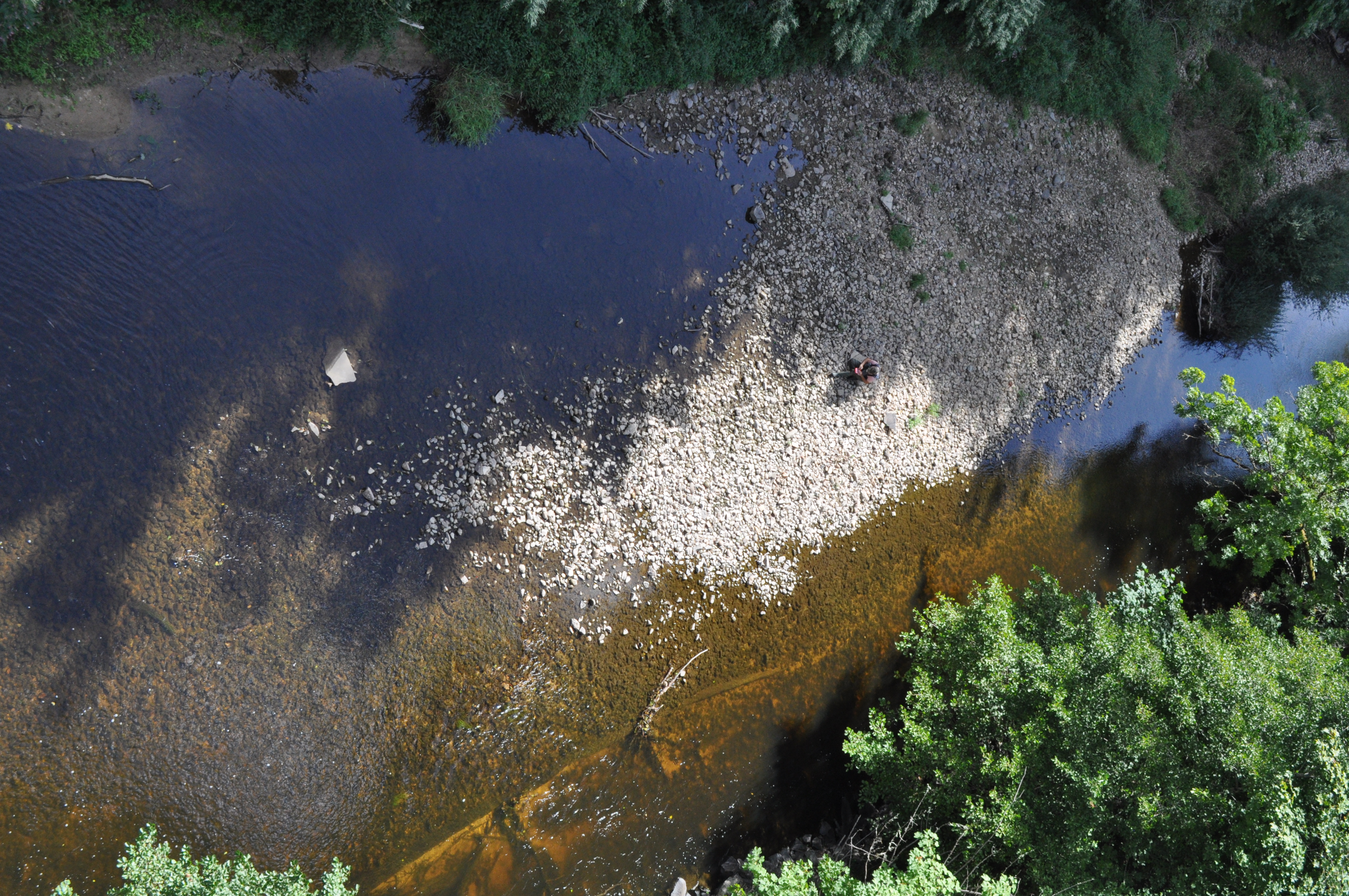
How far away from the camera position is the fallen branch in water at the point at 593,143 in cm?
1239

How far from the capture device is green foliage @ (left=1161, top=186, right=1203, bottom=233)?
17047 millimetres

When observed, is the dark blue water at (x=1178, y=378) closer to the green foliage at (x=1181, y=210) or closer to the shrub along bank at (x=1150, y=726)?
the green foliage at (x=1181, y=210)

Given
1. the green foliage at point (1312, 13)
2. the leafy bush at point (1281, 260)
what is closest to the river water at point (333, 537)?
the leafy bush at point (1281, 260)

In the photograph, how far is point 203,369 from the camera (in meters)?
10.5

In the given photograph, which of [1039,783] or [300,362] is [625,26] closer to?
[300,362]

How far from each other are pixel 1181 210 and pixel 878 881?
675 inches

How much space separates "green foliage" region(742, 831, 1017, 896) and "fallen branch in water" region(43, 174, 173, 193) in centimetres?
1275

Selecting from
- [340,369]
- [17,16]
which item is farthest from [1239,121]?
[17,16]

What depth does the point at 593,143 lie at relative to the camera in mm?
12445

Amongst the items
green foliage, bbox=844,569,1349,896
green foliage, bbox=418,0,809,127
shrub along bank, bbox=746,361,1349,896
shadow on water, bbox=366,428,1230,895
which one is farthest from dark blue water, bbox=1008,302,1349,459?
green foliage, bbox=418,0,809,127

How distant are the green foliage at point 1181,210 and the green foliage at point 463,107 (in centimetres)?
1582

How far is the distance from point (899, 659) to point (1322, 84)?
19.5 meters

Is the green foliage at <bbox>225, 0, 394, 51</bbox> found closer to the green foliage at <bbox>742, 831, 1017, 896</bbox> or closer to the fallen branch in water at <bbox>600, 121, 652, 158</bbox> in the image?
the fallen branch in water at <bbox>600, 121, 652, 158</bbox>

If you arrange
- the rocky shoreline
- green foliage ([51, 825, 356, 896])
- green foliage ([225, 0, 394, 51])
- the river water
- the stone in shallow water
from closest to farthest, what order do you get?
1. green foliage ([51, 825, 356, 896])
2. the river water
3. green foliage ([225, 0, 394, 51])
4. the stone in shallow water
5. the rocky shoreline
